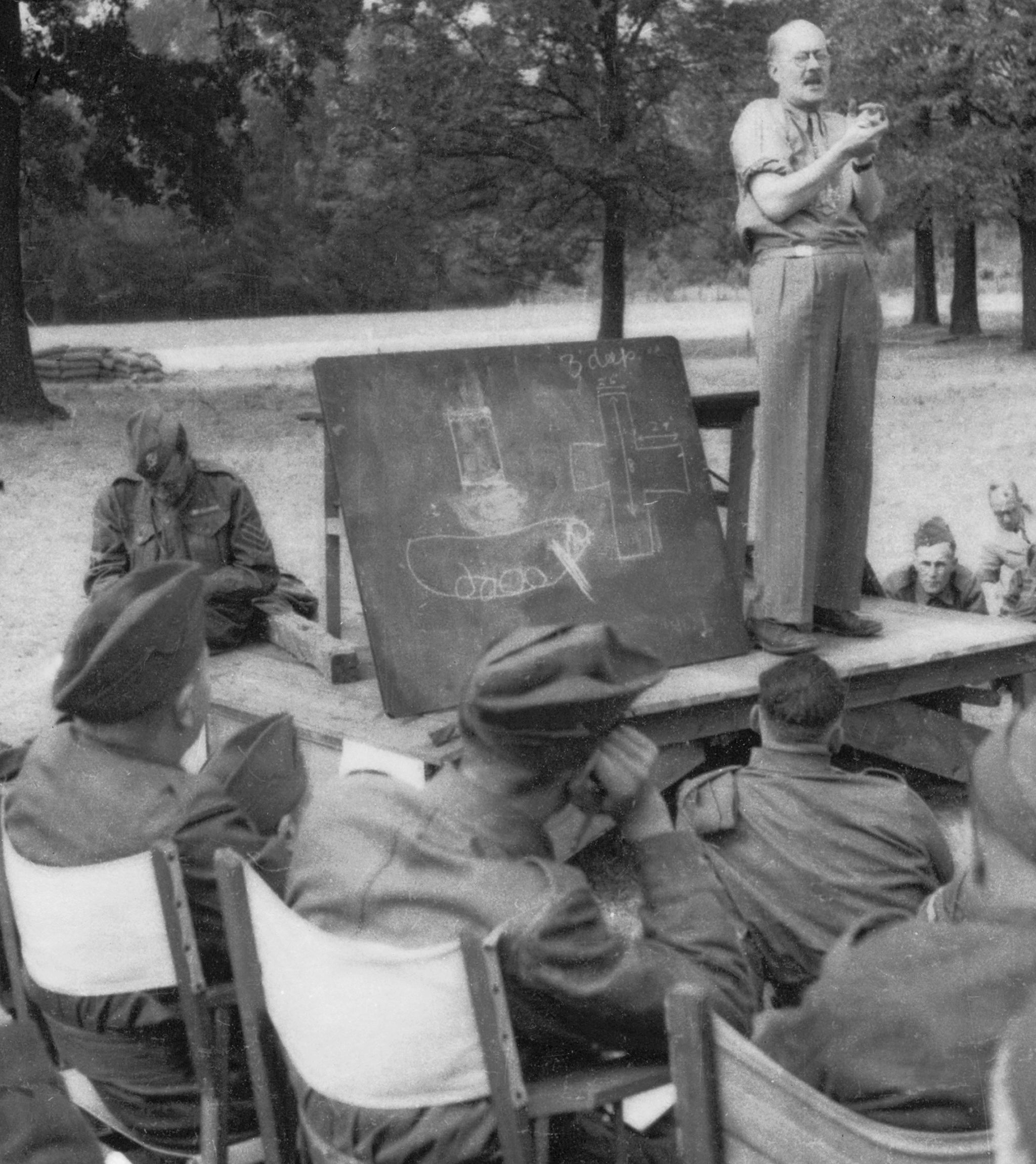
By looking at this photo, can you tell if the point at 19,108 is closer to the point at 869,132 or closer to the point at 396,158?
the point at 396,158

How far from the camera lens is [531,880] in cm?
217

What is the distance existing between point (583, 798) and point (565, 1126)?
1.59 ft

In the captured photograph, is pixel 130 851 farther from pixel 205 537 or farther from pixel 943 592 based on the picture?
pixel 943 592

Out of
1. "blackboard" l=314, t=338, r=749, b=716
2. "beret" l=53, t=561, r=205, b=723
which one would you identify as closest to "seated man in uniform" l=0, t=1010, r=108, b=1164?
"beret" l=53, t=561, r=205, b=723

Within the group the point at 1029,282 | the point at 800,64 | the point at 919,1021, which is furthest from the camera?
the point at 1029,282

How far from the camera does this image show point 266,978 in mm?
2361

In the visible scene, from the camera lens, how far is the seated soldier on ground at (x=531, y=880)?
2.14 meters

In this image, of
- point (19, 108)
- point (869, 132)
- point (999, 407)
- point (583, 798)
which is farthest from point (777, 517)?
point (19, 108)

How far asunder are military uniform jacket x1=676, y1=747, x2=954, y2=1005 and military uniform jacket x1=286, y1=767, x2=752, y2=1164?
3.85ft

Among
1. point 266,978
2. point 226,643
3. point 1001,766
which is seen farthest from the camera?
point 226,643

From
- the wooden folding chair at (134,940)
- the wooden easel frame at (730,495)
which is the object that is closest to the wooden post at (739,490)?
the wooden easel frame at (730,495)

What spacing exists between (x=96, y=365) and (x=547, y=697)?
24.8m

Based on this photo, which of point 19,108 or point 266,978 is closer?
point 266,978

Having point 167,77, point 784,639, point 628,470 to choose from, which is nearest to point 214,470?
point 628,470
